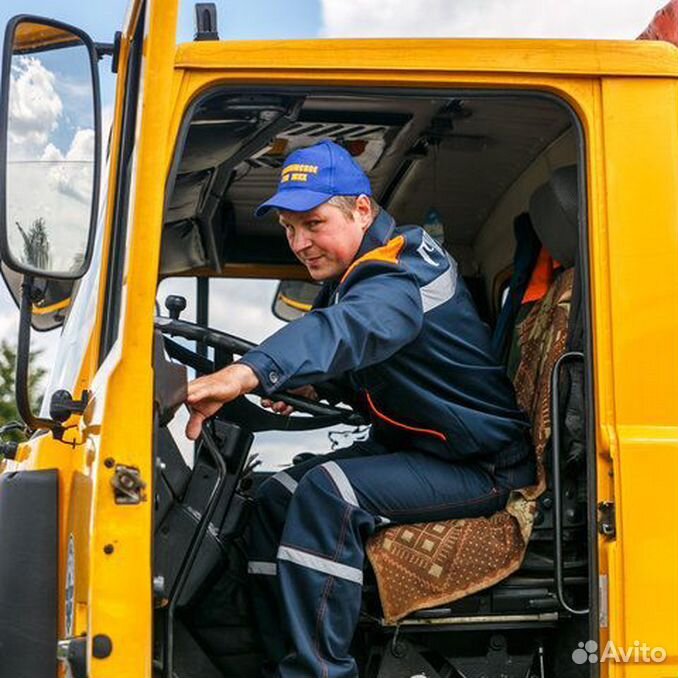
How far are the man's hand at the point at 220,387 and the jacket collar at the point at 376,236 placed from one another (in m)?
0.66

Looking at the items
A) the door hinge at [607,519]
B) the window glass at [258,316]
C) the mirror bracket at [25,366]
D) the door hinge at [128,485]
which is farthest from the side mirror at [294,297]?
the door hinge at [128,485]

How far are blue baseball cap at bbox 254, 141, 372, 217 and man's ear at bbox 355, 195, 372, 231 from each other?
0.07 ft

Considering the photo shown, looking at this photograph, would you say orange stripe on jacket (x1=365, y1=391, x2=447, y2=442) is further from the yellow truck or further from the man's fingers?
the man's fingers

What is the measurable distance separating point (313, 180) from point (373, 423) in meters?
0.69

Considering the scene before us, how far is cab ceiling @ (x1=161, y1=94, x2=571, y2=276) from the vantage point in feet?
10.2

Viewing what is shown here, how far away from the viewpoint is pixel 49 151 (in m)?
2.90

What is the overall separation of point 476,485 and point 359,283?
603 millimetres

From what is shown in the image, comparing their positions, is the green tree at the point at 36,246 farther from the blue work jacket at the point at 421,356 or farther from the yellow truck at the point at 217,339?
the blue work jacket at the point at 421,356

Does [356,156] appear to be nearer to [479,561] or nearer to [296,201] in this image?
[296,201]

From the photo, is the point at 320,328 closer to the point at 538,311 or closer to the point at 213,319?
the point at 538,311

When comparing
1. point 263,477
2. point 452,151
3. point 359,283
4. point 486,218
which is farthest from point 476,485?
point 486,218

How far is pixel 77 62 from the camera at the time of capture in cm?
289

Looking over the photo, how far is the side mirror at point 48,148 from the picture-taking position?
2594 millimetres

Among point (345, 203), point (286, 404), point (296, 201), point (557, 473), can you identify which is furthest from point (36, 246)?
point (557, 473)
